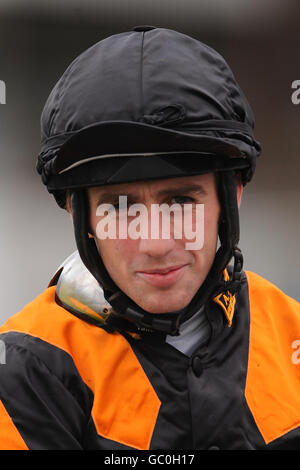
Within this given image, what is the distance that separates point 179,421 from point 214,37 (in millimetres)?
1720

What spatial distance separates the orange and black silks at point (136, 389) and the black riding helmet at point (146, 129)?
3.2 inches

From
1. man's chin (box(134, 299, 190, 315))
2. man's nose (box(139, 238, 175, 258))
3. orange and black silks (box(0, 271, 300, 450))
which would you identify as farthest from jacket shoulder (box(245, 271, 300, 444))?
man's nose (box(139, 238, 175, 258))

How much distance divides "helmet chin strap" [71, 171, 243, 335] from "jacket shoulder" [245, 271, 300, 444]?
16cm

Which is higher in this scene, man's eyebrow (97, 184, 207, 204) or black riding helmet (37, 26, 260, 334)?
black riding helmet (37, 26, 260, 334)

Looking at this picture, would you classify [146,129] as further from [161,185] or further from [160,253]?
[160,253]

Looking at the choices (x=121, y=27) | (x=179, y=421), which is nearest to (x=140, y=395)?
(x=179, y=421)

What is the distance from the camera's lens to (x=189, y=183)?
0.91 meters

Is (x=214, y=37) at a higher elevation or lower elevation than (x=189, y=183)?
higher

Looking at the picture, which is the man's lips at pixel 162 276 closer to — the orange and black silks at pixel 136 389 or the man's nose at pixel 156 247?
the man's nose at pixel 156 247

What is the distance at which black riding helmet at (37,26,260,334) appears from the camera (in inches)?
33.3

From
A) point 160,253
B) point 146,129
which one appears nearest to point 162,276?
point 160,253

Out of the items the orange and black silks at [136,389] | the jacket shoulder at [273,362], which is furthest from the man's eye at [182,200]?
the jacket shoulder at [273,362]

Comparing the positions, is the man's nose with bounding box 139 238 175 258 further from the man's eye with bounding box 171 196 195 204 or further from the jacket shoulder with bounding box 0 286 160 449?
the jacket shoulder with bounding box 0 286 160 449
